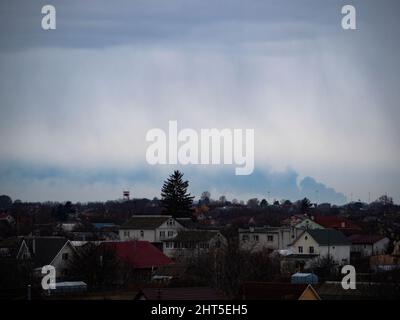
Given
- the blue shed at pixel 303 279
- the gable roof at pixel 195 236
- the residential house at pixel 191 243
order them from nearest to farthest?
1. the blue shed at pixel 303 279
2. the residential house at pixel 191 243
3. the gable roof at pixel 195 236

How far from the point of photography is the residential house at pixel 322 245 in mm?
21609

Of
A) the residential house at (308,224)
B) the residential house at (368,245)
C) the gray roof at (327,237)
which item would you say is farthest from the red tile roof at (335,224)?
the gray roof at (327,237)

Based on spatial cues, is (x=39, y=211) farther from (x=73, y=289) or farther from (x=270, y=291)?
(x=270, y=291)

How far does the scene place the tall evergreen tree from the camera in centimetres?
2852

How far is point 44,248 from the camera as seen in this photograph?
57.3 feet

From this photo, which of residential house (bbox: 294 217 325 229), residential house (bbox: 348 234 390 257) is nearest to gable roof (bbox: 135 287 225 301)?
residential house (bbox: 348 234 390 257)

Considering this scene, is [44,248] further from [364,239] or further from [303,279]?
[364,239]

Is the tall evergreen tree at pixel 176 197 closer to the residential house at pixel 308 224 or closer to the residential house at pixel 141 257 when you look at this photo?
the residential house at pixel 308 224

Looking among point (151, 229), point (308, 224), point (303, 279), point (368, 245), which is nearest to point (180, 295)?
point (303, 279)

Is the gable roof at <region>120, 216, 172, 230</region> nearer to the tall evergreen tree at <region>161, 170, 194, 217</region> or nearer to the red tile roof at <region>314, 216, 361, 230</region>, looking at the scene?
the tall evergreen tree at <region>161, 170, 194, 217</region>

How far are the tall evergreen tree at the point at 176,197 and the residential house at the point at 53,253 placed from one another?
10.7 metres

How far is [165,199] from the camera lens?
2916cm

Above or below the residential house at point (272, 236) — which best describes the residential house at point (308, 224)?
above
